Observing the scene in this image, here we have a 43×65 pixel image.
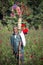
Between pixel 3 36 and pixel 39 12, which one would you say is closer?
pixel 3 36

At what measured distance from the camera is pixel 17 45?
32.5 feet

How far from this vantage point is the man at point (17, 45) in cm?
980

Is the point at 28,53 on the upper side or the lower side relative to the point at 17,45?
lower

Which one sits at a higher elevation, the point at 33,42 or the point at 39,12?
the point at 39,12

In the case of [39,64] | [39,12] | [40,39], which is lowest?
[39,64]

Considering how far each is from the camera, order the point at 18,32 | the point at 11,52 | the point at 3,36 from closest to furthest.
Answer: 1. the point at 18,32
2. the point at 11,52
3. the point at 3,36

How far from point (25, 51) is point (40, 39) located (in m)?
0.51

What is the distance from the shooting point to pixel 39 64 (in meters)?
10.2

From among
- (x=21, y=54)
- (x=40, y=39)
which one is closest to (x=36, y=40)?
(x=40, y=39)

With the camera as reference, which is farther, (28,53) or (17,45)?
(28,53)

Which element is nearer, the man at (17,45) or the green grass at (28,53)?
the man at (17,45)

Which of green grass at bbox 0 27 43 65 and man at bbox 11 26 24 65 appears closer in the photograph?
man at bbox 11 26 24 65

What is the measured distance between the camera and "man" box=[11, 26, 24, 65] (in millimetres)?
9805

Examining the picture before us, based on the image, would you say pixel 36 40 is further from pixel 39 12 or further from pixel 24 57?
pixel 39 12
